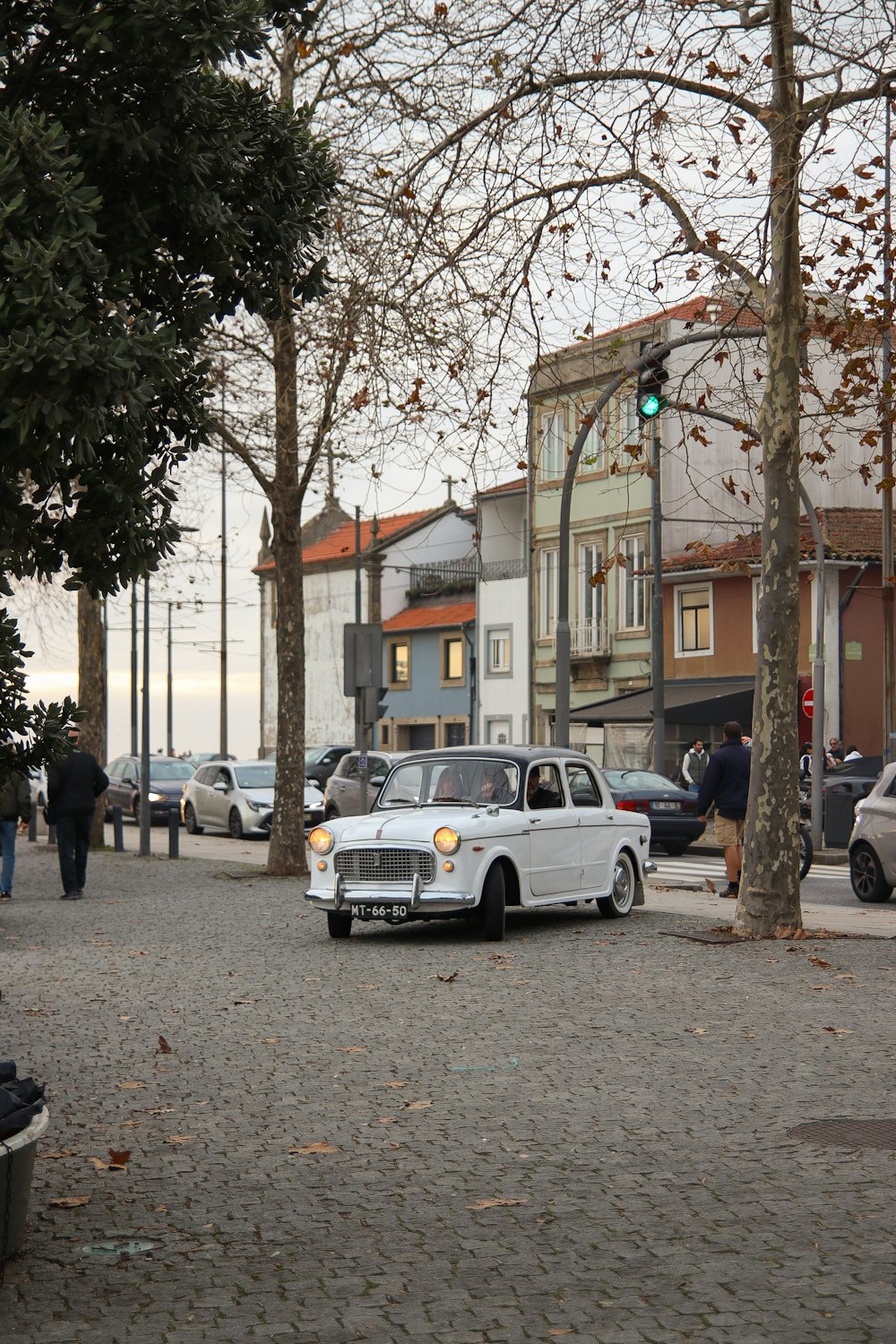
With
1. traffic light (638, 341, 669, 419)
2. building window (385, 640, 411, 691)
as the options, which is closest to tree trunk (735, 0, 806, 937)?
traffic light (638, 341, 669, 419)

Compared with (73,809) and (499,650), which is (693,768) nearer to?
(499,650)

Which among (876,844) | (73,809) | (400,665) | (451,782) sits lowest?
(876,844)

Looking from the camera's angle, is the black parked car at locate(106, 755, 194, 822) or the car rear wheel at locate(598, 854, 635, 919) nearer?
the car rear wheel at locate(598, 854, 635, 919)

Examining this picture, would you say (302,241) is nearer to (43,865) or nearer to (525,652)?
(43,865)

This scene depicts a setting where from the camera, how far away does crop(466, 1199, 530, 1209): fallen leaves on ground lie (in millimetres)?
6422

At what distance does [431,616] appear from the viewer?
66.1 m

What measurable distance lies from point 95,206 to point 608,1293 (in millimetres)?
3694

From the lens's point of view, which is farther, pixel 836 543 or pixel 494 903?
pixel 836 543

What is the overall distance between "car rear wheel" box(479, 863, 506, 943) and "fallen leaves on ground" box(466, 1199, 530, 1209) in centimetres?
882

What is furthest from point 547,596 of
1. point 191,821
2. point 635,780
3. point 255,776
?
point 635,780

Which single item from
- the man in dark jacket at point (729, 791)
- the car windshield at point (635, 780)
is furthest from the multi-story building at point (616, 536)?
the man in dark jacket at point (729, 791)

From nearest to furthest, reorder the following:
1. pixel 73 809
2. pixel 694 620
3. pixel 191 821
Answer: pixel 73 809 < pixel 191 821 < pixel 694 620

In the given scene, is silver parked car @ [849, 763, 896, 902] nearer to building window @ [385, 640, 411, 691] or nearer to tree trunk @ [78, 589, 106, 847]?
tree trunk @ [78, 589, 106, 847]

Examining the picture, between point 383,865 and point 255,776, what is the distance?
22.0 meters
